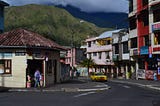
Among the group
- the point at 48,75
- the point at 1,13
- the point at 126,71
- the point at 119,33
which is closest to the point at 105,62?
the point at 119,33

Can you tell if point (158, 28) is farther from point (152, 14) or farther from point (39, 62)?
point (39, 62)

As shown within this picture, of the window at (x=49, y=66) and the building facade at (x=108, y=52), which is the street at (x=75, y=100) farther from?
the building facade at (x=108, y=52)

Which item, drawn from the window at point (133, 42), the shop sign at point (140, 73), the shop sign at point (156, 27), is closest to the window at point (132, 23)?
the window at point (133, 42)

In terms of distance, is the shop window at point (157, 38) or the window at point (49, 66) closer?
the window at point (49, 66)

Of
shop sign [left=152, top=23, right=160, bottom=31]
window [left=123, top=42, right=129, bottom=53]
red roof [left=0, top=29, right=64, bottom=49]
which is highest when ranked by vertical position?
shop sign [left=152, top=23, right=160, bottom=31]

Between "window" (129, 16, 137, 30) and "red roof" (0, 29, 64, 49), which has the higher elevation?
"window" (129, 16, 137, 30)

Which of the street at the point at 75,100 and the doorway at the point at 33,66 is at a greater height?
the doorway at the point at 33,66

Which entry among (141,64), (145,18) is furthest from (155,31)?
(141,64)

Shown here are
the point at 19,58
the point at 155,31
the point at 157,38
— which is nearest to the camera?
the point at 19,58

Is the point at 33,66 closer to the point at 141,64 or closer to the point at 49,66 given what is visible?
the point at 49,66

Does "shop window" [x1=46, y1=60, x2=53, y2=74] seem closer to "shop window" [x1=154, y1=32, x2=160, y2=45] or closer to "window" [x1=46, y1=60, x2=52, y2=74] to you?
"window" [x1=46, y1=60, x2=52, y2=74]

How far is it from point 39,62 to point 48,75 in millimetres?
1691

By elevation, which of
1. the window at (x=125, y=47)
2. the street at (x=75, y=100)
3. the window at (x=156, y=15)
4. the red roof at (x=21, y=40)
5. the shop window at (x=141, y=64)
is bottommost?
the street at (x=75, y=100)

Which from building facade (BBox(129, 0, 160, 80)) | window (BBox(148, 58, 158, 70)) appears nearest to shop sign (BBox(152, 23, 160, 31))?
building facade (BBox(129, 0, 160, 80))
